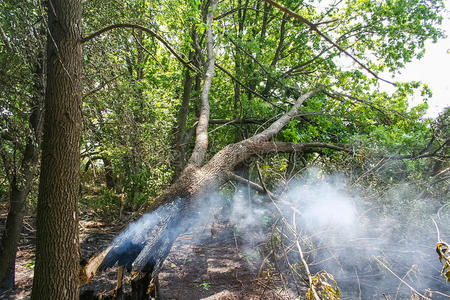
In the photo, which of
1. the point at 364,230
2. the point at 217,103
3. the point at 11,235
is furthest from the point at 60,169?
the point at 217,103

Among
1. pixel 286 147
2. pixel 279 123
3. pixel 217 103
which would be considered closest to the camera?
pixel 286 147

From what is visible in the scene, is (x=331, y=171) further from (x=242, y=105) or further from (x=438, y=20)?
(x=438, y=20)

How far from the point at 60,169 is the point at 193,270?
3621 mm

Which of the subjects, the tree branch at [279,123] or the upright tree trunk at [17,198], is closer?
the upright tree trunk at [17,198]

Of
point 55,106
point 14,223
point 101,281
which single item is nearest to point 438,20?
point 55,106

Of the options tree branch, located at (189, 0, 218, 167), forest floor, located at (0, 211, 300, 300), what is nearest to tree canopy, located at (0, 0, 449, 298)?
tree branch, located at (189, 0, 218, 167)

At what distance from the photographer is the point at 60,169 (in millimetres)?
2209

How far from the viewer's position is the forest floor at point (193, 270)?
154 inches

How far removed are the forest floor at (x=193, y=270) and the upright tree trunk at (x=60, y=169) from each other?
749 mm

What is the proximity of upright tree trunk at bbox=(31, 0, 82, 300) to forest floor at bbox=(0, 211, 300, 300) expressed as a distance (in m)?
0.75

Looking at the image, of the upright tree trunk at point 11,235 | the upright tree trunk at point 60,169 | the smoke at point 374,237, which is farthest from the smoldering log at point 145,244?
the upright tree trunk at point 11,235

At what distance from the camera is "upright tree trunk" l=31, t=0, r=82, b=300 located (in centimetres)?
216

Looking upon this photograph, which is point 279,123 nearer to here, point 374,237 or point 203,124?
point 203,124

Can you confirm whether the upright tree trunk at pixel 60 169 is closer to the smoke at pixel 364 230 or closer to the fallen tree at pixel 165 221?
the fallen tree at pixel 165 221
